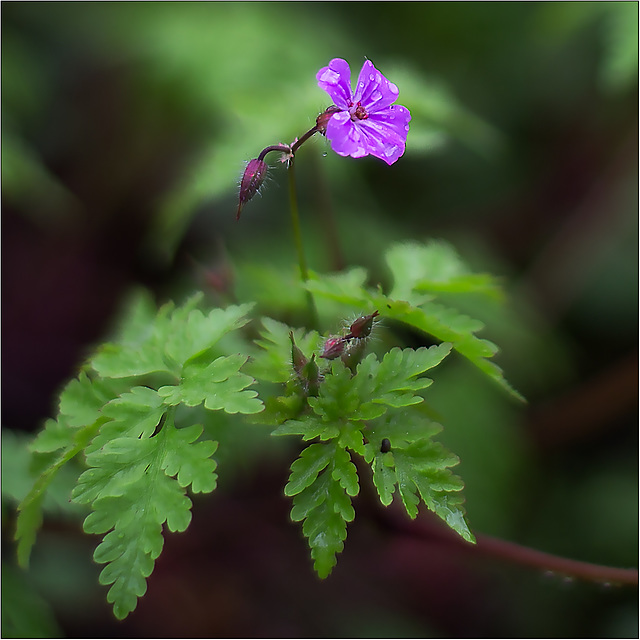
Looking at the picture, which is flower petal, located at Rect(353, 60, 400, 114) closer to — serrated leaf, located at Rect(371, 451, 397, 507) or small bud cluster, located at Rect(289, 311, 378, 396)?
small bud cluster, located at Rect(289, 311, 378, 396)

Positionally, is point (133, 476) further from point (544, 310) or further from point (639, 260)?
point (639, 260)

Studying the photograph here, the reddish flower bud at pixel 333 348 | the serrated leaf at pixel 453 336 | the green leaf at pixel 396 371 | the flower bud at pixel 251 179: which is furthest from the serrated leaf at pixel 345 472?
the flower bud at pixel 251 179

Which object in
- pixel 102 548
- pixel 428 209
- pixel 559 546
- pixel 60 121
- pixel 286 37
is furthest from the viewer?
pixel 60 121

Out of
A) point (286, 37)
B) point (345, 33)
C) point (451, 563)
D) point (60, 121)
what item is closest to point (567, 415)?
point (451, 563)

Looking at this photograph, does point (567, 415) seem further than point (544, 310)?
No

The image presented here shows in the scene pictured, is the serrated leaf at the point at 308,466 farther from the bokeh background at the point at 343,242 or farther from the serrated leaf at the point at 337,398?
the bokeh background at the point at 343,242

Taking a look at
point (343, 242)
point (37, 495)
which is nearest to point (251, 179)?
point (37, 495)

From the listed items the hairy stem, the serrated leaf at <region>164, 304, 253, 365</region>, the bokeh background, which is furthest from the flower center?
the hairy stem
